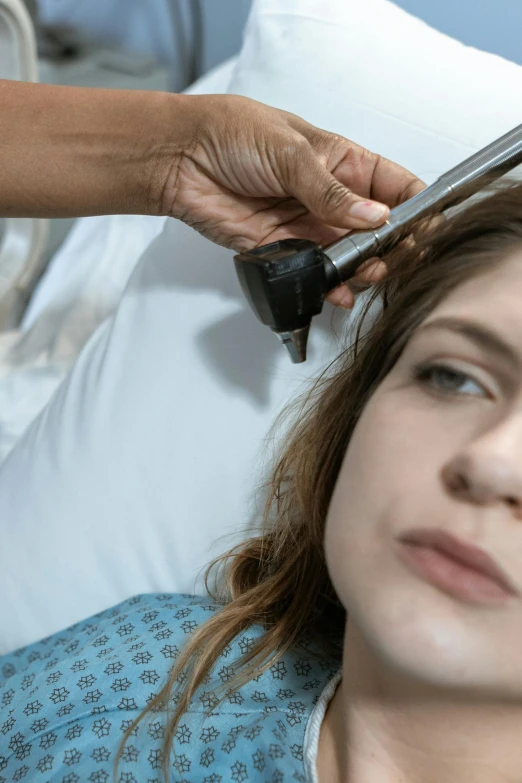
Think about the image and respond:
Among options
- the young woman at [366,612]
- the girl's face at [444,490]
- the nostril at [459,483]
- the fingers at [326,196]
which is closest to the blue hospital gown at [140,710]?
the young woman at [366,612]

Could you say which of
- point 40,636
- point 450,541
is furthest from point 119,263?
point 450,541

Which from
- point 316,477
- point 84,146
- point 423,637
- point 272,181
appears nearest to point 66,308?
point 84,146

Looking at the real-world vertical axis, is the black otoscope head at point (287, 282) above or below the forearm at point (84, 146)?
below

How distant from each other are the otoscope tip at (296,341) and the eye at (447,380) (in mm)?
174

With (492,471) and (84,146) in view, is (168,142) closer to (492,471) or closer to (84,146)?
(84,146)

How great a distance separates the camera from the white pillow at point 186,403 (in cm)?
92

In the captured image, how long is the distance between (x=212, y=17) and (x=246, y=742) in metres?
1.58

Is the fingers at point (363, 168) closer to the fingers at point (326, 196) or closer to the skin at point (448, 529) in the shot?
the fingers at point (326, 196)

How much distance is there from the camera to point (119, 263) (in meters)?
1.35

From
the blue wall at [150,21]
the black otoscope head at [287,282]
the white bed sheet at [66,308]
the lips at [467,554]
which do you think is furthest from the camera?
the blue wall at [150,21]

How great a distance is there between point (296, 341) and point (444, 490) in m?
0.29

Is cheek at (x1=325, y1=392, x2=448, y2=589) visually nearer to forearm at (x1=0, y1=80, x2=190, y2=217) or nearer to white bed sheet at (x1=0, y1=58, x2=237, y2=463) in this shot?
forearm at (x1=0, y1=80, x2=190, y2=217)

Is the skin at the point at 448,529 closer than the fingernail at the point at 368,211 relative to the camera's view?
Yes

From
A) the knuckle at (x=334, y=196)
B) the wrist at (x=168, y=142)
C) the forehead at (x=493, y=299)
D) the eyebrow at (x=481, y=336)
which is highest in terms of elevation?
the wrist at (x=168, y=142)
